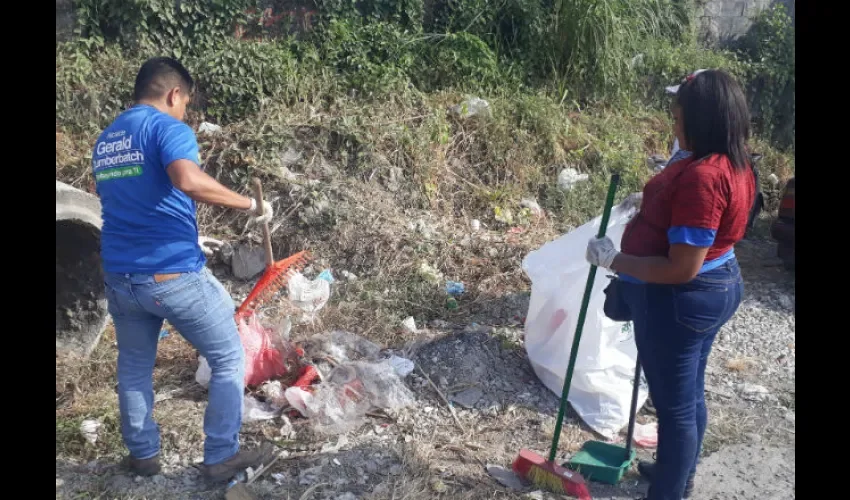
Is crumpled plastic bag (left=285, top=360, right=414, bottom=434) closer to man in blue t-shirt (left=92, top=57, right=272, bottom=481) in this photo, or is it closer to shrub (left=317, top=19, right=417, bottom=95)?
man in blue t-shirt (left=92, top=57, right=272, bottom=481)

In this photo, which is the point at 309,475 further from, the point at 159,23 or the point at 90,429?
the point at 159,23

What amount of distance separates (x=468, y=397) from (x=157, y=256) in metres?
1.90

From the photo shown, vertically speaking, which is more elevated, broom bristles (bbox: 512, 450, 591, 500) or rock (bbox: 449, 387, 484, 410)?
broom bristles (bbox: 512, 450, 591, 500)

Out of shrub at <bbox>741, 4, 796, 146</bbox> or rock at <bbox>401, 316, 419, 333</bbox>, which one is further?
shrub at <bbox>741, 4, 796, 146</bbox>

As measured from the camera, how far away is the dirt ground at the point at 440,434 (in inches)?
124

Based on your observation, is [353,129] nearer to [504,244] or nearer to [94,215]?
[504,244]

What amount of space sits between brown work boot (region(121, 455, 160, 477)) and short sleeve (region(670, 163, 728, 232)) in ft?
7.94

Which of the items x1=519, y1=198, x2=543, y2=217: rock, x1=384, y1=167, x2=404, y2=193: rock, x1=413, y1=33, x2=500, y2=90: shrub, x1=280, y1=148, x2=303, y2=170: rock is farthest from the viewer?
x1=413, y1=33, x2=500, y2=90: shrub

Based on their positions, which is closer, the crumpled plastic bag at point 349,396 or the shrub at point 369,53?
the crumpled plastic bag at point 349,396

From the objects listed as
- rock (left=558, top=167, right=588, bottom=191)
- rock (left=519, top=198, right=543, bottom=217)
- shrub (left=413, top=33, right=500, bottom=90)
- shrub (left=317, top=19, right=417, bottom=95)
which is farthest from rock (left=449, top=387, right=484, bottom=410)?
shrub (left=413, top=33, right=500, bottom=90)

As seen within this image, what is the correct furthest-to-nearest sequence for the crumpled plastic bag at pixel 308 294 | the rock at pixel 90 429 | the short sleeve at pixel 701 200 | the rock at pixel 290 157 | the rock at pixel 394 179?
the rock at pixel 394 179 < the rock at pixel 290 157 < the crumpled plastic bag at pixel 308 294 < the rock at pixel 90 429 < the short sleeve at pixel 701 200

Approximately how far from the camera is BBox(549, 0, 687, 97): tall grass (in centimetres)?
761

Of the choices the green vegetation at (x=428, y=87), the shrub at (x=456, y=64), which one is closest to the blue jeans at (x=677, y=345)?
the green vegetation at (x=428, y=87)

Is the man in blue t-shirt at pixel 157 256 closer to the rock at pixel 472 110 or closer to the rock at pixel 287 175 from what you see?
the rock at pixel 287 175
